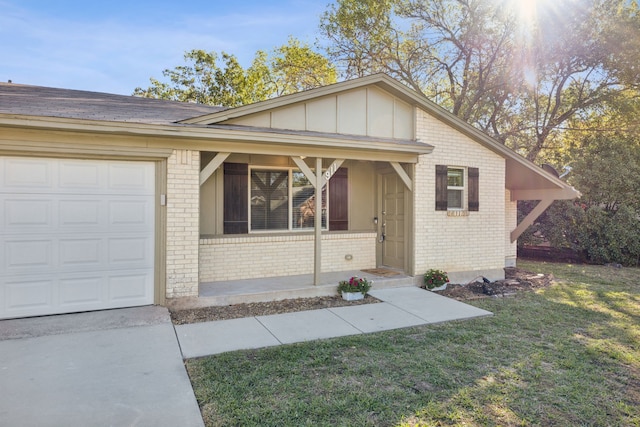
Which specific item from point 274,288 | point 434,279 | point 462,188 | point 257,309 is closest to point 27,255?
point 257,309

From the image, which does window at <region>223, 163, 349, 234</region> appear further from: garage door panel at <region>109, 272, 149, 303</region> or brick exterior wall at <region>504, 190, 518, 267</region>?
brick exterior wall at <region>504, 190, 518, 267</region>

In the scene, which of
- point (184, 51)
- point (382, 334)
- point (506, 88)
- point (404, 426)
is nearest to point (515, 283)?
point (382, 334)

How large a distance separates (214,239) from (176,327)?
248 centimetres

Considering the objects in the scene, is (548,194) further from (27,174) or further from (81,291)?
(27,174)

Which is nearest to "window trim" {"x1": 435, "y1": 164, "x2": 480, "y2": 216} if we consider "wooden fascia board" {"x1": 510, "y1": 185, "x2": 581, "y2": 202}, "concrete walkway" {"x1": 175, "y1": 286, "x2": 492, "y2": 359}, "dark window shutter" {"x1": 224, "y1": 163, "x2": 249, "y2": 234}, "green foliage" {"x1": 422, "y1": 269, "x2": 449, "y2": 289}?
"green foliage" {"x1": 422, "y1": 269, "x2": 449, "y2": 289}

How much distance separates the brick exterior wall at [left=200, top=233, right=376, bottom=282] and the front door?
335 mm

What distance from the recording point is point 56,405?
302cm

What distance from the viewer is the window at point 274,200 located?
750 cm

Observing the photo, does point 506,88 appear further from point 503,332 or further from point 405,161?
point 503,332

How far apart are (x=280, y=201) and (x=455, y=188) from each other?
12.3ft

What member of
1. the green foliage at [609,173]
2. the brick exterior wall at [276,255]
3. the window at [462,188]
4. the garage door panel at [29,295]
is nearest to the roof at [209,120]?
the window at [462,188]

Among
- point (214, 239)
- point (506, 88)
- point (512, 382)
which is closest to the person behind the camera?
point (512, 382)

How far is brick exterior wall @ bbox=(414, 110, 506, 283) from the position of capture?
7672 millimetres

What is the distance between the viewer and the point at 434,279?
7.47 metres
